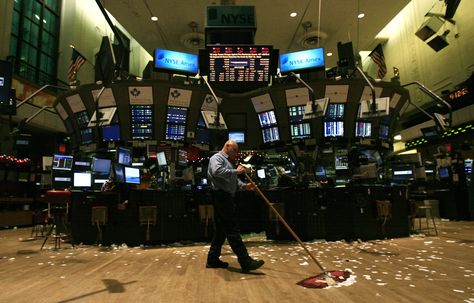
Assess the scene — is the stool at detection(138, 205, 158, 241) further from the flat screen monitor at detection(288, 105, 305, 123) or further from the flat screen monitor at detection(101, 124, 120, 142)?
the flat screen monitor at detection(288, 105, 305, 123)

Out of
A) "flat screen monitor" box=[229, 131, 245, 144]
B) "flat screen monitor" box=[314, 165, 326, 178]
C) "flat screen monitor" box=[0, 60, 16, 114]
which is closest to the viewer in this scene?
"flat screen monitor" box=[0, 60, 16, 114]

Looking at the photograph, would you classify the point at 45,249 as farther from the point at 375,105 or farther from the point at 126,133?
the point at 375,105

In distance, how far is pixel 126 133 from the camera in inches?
339

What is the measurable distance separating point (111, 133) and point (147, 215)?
11.7 ft

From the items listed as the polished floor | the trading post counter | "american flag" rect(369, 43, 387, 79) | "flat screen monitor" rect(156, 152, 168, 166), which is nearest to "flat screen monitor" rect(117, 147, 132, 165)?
"flat screen monitor" rect(156, 152, 168, 166)

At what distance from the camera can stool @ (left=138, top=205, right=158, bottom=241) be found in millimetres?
5953

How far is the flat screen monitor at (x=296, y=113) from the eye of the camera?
29.3ft

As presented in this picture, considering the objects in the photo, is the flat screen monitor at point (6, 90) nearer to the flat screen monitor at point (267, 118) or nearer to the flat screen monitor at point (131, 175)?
the flat screen monitor at point (131, 175)

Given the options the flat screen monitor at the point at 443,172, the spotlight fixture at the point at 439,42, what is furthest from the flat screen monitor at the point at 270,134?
the flat screen monitor at the point at 443,172

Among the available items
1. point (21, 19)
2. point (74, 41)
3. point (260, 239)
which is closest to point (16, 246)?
point (260, 239)

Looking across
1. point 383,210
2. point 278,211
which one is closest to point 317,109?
point 278,211

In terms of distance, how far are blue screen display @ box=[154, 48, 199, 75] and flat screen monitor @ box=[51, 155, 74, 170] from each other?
3394 millimetres

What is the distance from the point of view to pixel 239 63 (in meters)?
8.91

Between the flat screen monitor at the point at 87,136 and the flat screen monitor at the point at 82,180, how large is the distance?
4.38ft
